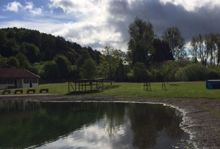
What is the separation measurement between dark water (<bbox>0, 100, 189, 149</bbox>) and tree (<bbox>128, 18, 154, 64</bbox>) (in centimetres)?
8045

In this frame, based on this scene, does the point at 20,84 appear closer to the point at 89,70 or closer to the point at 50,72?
the point at 89,70

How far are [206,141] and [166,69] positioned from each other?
97.2m

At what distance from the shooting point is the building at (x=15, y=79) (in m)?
110

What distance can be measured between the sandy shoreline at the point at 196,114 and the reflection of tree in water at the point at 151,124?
1.03m

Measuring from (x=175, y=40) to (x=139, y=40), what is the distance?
798 inches

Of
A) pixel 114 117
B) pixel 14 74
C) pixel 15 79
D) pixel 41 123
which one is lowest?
pixel 41 123

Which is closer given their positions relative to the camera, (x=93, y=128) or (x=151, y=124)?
(x=151, y=124)

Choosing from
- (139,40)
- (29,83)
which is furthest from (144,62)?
(29,83)

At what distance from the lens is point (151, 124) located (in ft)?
129

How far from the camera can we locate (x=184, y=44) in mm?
156250

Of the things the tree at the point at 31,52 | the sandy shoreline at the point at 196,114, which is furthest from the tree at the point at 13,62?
the sandy shoreline at the point at 196,114

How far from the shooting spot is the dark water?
30.5 m

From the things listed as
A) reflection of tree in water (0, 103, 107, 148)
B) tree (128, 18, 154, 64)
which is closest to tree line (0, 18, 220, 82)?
tree (128, 18, 154, 64)

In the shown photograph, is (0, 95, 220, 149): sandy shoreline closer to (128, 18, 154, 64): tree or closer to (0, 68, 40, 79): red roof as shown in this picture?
(0, 68, 40, 79): red roof
